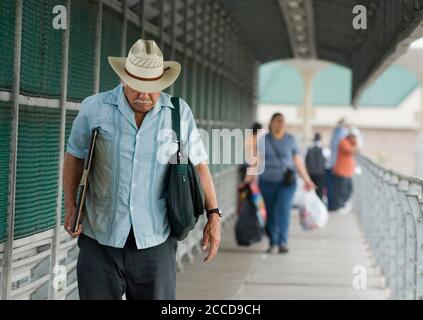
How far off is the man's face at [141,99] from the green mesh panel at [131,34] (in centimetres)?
226

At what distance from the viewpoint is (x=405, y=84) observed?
47.7m

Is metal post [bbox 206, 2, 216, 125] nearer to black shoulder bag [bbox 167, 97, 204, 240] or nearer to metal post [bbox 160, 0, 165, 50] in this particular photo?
metal post [bbox 160, 0, 165, 50]

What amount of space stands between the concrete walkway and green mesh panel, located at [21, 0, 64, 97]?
2.93 m

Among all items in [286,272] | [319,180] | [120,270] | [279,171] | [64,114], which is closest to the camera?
[120,270]

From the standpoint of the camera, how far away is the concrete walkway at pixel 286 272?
861 cm

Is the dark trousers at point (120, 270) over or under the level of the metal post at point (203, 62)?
under

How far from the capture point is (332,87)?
5025 cm

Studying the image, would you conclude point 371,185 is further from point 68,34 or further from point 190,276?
point 68,34

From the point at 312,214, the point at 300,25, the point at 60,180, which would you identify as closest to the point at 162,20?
the point at 60,180

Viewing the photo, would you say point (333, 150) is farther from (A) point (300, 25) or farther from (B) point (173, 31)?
(B) point (173, 31)

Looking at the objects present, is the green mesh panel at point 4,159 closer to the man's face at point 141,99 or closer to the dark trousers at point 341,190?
the man's face at point 141,99

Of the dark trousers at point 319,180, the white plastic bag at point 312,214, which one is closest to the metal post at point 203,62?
the white plastic bag at point 312,214

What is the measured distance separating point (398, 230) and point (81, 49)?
3.34m

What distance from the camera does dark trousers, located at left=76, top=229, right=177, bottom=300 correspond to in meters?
4.41
